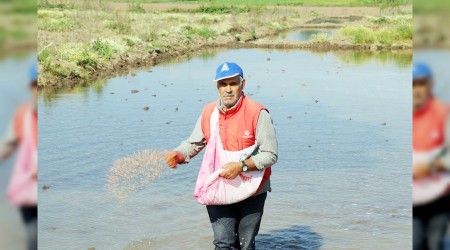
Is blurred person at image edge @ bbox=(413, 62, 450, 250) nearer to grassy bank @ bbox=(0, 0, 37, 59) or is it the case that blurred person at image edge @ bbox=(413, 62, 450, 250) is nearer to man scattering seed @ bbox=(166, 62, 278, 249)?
grassy bank @ bbox=(0, 0, 37, 59)

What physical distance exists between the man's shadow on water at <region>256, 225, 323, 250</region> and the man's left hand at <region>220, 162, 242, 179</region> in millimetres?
2352

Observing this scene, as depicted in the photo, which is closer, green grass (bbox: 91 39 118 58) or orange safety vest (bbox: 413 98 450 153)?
orange safety vest (bbox: 413 98 450 153)

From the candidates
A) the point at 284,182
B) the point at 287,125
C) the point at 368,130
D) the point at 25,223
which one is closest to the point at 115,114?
the point at 287,125

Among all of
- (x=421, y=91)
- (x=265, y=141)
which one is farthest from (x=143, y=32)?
(x=421, y=91)

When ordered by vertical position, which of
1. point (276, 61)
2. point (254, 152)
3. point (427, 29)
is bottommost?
point (276, 61)

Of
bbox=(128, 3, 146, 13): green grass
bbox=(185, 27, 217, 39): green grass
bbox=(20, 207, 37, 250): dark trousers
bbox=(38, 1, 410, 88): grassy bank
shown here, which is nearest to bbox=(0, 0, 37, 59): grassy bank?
bbox=(20, 207, 37, 250): dark trousers

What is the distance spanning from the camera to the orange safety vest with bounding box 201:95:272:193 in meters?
4.02

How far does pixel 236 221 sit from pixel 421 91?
2.16 meters

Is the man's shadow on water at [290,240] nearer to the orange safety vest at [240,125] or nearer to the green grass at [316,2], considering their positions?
the orange safety vest at [240,125]

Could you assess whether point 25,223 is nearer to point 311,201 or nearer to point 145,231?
point 145,231

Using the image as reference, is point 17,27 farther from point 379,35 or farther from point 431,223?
point 379,35

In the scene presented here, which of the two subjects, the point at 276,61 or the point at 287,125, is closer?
the point at 287,125

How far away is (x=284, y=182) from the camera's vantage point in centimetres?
884

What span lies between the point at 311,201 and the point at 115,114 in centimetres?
696
